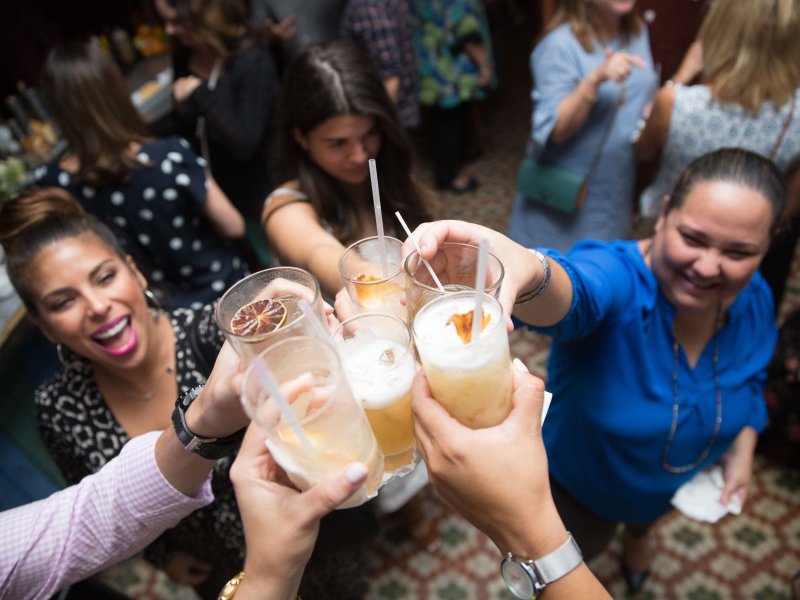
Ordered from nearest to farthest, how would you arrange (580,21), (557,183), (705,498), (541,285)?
(541,285), (705,498), (580,21), (557,183)

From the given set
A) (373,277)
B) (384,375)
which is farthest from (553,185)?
(384,375)

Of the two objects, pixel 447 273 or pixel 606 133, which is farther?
pixel 606 133

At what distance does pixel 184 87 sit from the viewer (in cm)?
305

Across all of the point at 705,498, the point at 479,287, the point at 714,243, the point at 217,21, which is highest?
the point at 217,21

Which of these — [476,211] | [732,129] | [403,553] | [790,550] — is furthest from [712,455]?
[476,211]

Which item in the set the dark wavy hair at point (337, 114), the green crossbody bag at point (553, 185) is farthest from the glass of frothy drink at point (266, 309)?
the green crossbody bag at point (553, 185)

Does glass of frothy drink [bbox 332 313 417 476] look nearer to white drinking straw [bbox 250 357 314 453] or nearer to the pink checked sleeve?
white drinking straw [bbox 250 357 314 453]

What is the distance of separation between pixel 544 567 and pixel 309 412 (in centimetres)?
50

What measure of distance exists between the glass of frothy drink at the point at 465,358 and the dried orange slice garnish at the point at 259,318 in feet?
0.97

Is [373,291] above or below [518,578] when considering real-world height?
above

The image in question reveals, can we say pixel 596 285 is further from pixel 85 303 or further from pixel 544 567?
pixel 85 303

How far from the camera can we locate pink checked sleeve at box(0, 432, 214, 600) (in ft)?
4.21

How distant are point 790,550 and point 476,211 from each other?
316 centimetres

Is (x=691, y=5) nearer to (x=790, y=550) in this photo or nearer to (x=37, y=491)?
(x=790, y=550)
